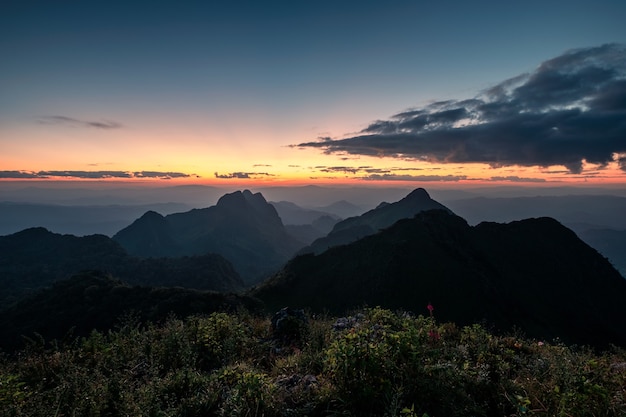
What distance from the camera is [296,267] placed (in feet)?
285

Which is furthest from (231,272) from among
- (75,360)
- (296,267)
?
(75,360)

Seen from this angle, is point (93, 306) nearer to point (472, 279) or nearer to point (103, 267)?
point (472, 279)

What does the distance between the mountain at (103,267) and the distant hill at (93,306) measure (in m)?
61.5

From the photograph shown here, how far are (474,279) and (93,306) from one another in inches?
3370

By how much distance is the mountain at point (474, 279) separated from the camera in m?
66.6

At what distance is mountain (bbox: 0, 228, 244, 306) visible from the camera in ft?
468

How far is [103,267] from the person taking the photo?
162 m

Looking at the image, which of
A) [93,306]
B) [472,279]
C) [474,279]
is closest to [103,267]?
[93,306]

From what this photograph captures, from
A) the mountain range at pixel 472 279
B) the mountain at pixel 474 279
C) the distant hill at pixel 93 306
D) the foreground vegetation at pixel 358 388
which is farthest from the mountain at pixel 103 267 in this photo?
the foreground vegetation at pixel 358 388

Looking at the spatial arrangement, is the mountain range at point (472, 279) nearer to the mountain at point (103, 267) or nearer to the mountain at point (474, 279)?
the mountain at point (474, 279)

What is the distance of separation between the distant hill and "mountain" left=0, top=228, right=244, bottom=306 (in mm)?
61504

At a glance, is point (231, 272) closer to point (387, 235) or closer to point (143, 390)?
point (387, 235)

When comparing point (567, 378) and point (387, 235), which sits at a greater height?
point (567, 378)

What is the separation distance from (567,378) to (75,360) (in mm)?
11278
